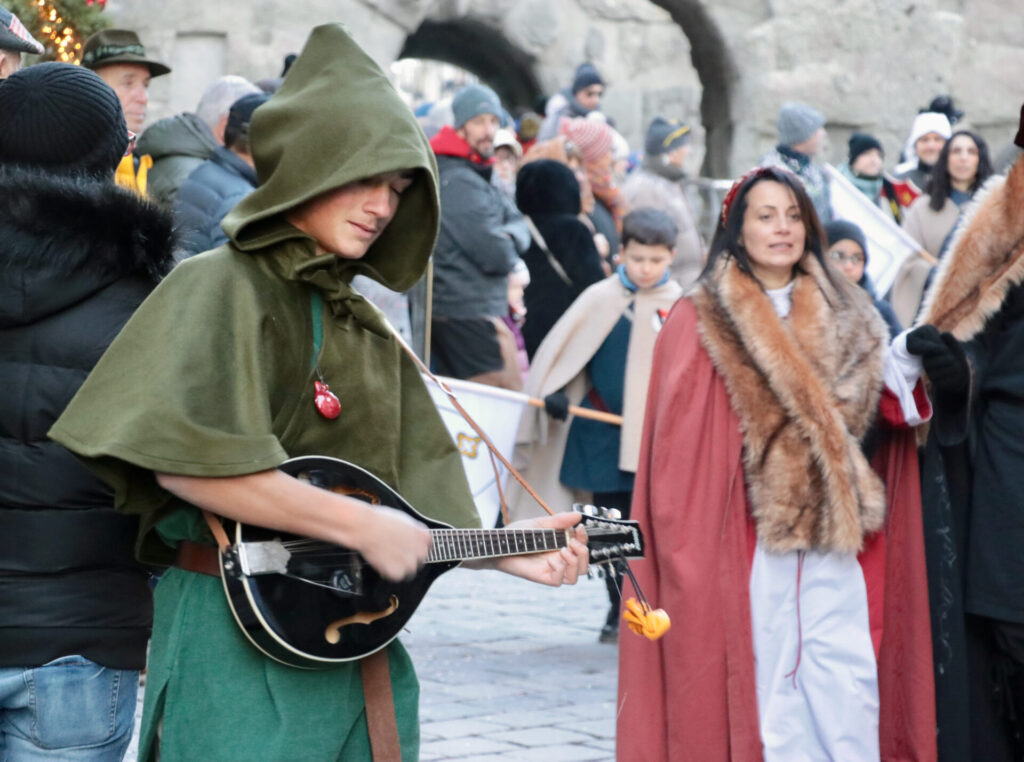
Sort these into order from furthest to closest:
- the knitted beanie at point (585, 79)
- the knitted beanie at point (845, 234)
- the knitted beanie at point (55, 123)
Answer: the knitted beanie at point (585, 79), the knitted beanie at point (845, 234), the knitted beanie at point (55, 123)

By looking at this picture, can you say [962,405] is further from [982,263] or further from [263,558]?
[263,558]

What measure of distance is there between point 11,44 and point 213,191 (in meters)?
2.14

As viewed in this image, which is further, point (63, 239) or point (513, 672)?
point (513, 672)

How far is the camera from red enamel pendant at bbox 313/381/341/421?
2510 millimetres

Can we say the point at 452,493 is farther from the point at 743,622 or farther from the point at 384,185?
the point at 743,622

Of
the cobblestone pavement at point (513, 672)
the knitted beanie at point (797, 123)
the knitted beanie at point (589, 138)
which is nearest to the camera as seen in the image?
the cobblestone pavement at point (513, 672)

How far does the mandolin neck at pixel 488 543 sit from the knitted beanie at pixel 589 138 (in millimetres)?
6925

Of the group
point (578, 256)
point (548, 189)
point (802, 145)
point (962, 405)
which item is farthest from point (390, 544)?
point (802, 145)

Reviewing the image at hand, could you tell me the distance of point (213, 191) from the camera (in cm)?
596

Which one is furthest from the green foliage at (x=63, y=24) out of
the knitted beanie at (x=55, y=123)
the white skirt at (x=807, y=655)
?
the white skirt at (x=807, y=655)

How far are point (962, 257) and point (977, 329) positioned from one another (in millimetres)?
241

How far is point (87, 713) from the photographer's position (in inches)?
105

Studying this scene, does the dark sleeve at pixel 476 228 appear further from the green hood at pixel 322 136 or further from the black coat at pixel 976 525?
the green hood at pixel 322 136

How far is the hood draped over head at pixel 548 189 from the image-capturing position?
810 centimetres
